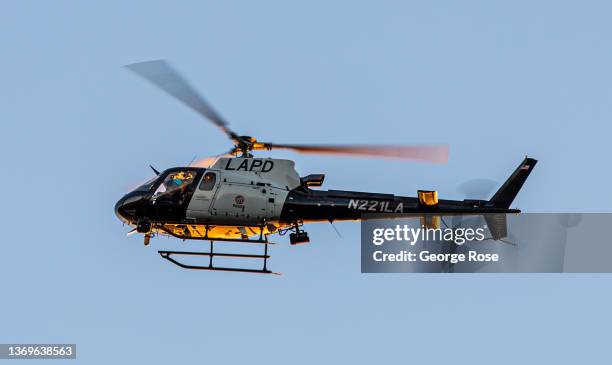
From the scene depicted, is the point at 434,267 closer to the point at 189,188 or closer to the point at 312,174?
the point at 312,174

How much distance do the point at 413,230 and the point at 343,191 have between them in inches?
119

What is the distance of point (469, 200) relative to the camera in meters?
17.9

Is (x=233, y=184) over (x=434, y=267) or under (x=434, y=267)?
over

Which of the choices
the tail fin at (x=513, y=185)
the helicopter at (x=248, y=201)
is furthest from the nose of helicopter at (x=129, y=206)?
the tail fin at (x=513, y=185)

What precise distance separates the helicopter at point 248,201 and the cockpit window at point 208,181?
0.02 metres

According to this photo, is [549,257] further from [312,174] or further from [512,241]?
[312,174]

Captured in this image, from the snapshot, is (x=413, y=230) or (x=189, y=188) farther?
(x=413, y=230)

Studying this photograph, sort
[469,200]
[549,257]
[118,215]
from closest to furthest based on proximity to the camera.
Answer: [469,200] < [118,215] < [549,257]

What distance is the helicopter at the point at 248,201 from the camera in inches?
703

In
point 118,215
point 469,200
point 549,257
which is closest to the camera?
point 469,200

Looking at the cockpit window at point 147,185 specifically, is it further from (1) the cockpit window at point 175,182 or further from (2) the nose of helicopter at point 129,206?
(1) the cockpit window at point 175,182

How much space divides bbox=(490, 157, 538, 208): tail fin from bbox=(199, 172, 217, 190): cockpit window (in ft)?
14.4

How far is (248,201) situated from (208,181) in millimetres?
782

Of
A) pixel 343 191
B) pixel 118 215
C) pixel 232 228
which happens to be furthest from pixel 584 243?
pixel 118 215
